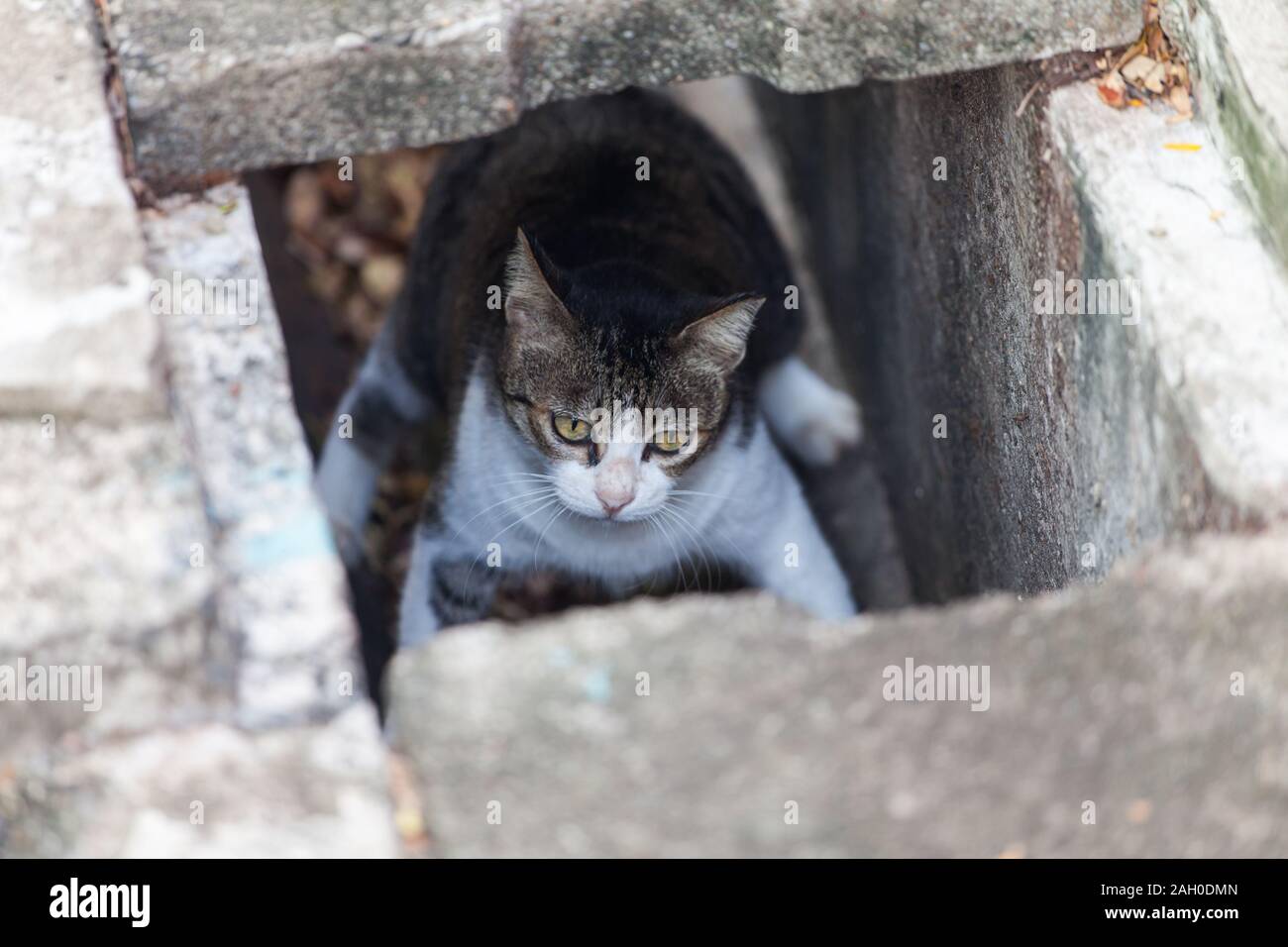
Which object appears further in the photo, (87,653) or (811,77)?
(811,77)

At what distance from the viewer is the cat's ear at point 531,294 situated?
2.50 meters

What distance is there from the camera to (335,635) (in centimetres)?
168

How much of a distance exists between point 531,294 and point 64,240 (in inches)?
40.1

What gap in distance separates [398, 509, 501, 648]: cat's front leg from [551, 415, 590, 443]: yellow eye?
15.3 inches

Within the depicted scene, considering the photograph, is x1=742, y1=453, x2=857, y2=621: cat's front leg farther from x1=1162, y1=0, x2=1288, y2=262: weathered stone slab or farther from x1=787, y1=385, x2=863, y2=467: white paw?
x1=1162, y1=0, x2=1288, y2=262: weathered stone slab

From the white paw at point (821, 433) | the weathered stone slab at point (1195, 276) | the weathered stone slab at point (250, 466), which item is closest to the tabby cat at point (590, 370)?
the white paw at point (821, 433)

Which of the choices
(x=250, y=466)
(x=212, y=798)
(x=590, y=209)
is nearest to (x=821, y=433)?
(x=590, y=209)

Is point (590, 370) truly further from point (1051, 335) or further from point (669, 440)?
point (1051, 335)

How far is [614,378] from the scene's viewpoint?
2.69 m

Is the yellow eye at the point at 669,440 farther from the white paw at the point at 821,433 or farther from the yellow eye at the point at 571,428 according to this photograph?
the white paw at the point at 821,433

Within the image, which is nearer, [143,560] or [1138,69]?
[143,560]

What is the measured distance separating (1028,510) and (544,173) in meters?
1.51
